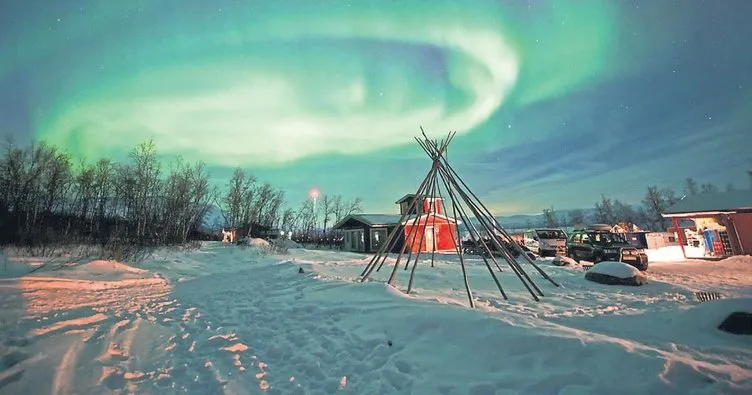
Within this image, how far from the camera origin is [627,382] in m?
2.76

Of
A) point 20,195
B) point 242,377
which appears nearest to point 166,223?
point 20,195

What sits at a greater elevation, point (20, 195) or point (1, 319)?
point (20, 195)

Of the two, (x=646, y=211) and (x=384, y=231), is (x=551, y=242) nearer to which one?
(x=384, y=231)

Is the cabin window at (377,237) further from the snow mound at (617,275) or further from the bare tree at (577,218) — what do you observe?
the bare tree at (577,218)

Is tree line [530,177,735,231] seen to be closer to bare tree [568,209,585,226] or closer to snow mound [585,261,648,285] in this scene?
bare tree [568,209,585,226]

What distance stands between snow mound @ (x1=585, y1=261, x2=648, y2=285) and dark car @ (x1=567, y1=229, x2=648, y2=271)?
18.0ft

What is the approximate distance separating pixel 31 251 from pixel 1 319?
40.3ft

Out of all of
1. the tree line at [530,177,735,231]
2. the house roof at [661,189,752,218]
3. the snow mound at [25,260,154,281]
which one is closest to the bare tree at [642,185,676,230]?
the tree line at [530,177,735,231]

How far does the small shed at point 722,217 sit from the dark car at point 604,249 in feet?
25.9

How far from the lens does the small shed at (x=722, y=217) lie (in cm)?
1745

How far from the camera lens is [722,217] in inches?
717

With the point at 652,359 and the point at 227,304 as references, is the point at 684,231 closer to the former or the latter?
the point at 652,359

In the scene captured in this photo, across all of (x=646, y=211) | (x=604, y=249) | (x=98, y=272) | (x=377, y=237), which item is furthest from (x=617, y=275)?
(x=646, y=211)

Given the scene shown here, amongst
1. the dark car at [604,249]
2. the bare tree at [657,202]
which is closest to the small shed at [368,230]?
the dark car at [604,249]
